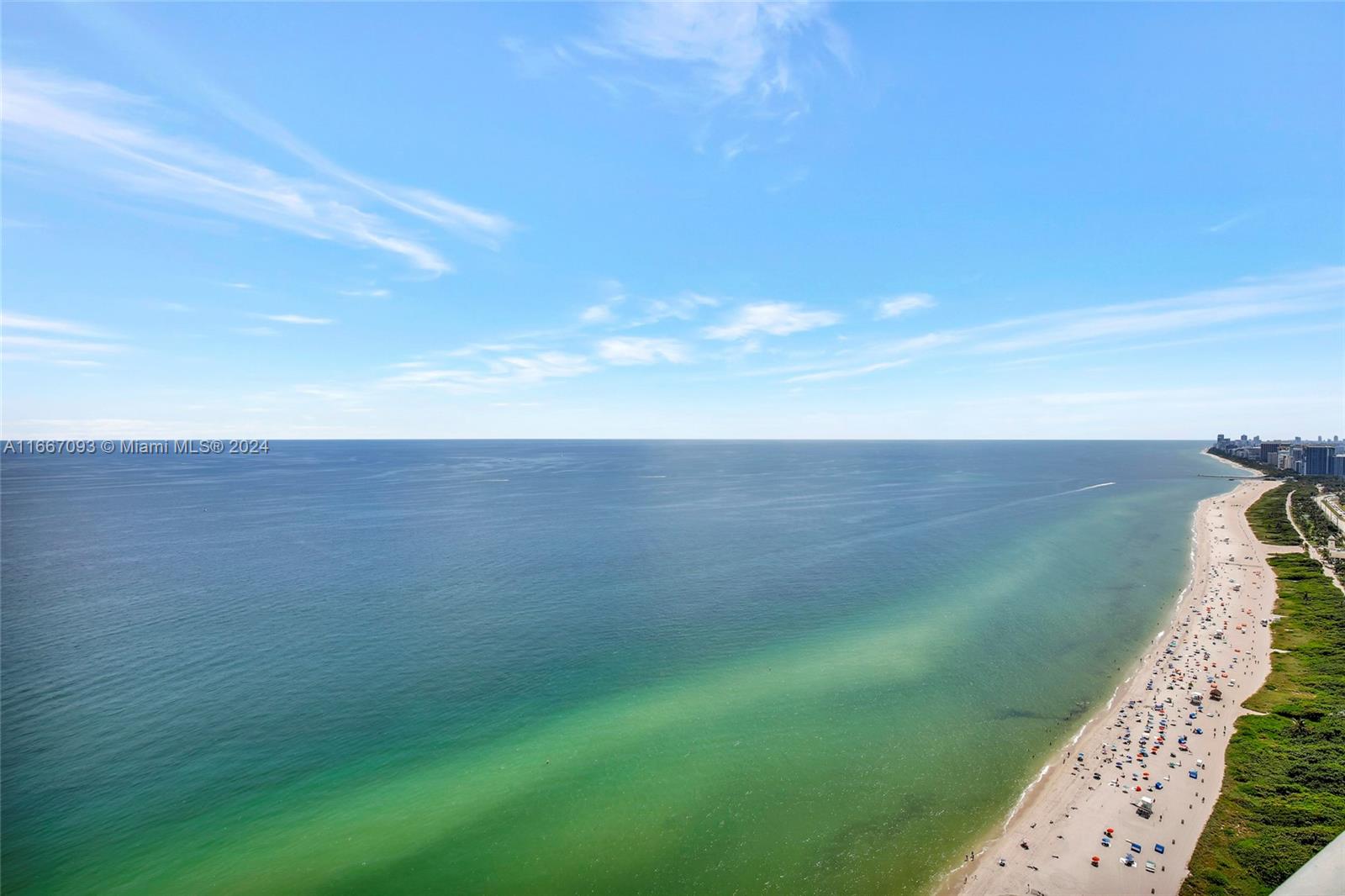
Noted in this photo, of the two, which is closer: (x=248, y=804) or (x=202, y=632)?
(x=248, y=804)

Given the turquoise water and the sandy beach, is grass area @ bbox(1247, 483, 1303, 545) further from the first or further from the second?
the sandy beach

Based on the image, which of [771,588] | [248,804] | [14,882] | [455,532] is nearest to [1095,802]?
[771,588]

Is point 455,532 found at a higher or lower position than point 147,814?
higher

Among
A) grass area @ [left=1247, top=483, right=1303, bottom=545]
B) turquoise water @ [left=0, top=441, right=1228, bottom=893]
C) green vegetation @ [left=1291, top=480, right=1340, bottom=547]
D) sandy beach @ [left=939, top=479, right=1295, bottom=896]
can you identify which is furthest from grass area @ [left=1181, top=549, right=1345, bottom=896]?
green vegetation @ [left=1291, top=480, right=1340, bottom=547]

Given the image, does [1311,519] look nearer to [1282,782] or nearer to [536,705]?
[1282,782]

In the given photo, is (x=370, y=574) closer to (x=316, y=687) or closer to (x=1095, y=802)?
(x=316, y=687)

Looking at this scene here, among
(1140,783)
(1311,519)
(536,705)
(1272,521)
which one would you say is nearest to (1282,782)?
(1140,783)

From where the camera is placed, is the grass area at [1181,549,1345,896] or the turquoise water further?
the turquoise water
